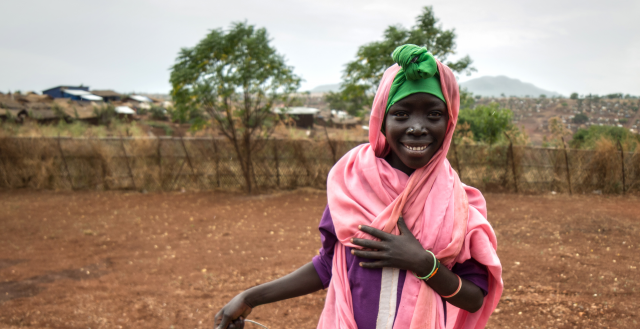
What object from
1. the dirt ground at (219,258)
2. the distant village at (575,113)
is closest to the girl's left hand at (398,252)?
the dirt ground at (219,258)

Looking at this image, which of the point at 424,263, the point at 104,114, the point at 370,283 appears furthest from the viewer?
the point at 104,114

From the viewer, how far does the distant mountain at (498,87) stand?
52.7 feet

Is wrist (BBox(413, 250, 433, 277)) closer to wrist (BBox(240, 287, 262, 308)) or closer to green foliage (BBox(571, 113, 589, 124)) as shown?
wrist (BBox(240, 287, 262, 308))

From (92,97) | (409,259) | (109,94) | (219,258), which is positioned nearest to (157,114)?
(92,97)

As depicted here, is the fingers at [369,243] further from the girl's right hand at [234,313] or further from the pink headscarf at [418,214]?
the girl's right hand at [234,313]

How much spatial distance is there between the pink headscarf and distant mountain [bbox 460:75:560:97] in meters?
15.8

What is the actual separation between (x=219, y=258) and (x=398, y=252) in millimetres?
4951

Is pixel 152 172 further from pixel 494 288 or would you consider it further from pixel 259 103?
pixel 494 288

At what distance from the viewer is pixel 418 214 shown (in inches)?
44.2

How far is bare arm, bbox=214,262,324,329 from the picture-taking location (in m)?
1.38

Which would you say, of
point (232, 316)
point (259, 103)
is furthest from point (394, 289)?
point (259, 103)

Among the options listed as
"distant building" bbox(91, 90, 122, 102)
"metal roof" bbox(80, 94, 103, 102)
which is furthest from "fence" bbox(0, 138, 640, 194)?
"distant building" bbox(91, 90, 122, 102)

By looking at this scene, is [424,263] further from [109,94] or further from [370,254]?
[109,94]

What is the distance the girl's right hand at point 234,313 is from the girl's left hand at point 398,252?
1.75 feet
